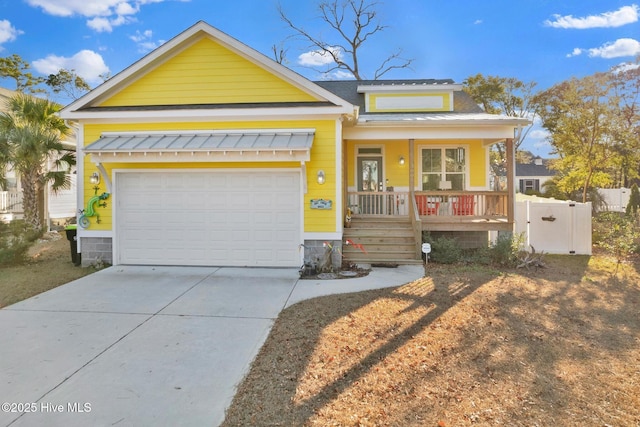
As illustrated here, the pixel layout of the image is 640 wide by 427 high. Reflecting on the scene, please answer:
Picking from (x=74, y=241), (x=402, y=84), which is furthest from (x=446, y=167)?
(x=74, y=241)

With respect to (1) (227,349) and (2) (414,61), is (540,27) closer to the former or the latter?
(2) (414,61)

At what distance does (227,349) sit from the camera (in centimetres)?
423

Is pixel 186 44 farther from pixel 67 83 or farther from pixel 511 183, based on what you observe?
pixel 67 83

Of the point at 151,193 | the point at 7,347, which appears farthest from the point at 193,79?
the point at 7,347

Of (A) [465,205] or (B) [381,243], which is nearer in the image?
(B) [381,243]

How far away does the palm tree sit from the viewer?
10602mm

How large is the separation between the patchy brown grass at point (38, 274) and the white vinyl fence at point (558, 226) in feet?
40.0

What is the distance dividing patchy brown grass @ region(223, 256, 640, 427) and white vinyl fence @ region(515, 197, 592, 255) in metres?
4.52

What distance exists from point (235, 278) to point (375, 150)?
6.87 m

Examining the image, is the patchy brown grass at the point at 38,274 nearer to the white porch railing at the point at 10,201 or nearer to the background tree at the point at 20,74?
the white porch railing at the point at 10,201

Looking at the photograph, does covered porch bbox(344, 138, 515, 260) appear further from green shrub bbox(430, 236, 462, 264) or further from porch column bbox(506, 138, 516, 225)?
green shrub bbox(430, 236, 462, 264)

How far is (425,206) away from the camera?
1023 cm

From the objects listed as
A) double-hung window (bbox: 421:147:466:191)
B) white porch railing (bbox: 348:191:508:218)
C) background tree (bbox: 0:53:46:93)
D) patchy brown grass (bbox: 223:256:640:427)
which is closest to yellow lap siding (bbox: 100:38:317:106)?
white porch railing (bbox: 348:191:508:218)

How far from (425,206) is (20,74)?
97.0 ft
